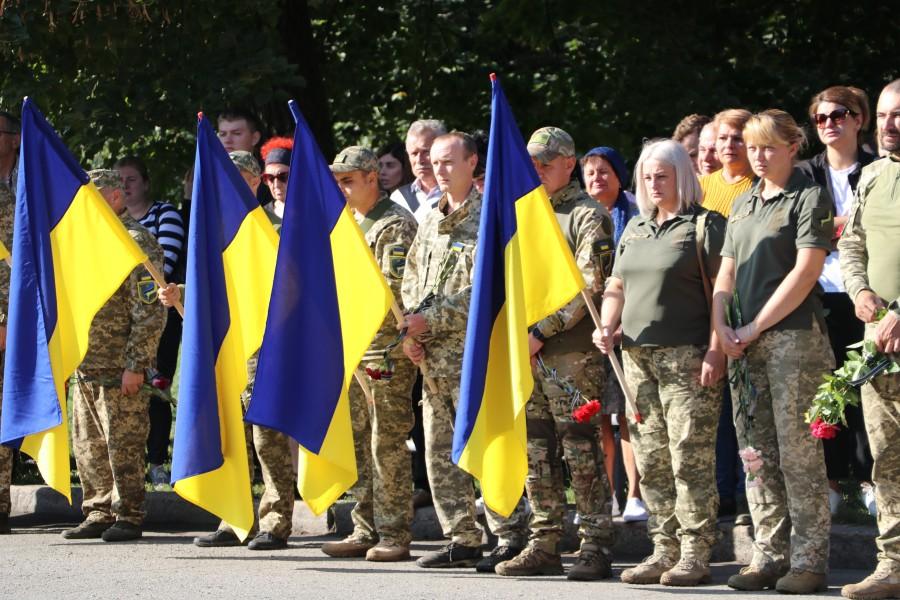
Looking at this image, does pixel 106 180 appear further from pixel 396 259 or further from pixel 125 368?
pixel 396 259

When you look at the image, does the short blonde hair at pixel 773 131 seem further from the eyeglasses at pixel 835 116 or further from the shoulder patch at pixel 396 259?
the shoulder patch at pixel 396 259

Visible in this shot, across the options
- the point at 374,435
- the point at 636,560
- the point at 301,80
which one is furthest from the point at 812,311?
the point at 301,80

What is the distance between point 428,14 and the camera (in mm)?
14000

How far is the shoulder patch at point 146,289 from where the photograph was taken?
31.0 ft

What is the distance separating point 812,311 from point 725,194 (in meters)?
1.51

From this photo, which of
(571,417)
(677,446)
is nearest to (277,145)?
(571,417)

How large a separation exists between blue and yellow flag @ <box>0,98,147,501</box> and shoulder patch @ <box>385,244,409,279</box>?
1.33m

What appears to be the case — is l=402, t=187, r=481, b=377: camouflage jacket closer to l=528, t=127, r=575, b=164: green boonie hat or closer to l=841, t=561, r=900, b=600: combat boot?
l=528, t=127, r=575, b=164: green boonie hat

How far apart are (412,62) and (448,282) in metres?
6.29

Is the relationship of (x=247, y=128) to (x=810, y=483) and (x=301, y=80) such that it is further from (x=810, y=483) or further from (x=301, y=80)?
(x=810, y=483)

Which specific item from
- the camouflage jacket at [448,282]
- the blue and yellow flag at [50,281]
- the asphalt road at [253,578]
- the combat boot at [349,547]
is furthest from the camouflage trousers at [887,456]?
the blue and yellow flag at [50,281]

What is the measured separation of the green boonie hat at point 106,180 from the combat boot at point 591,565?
3661 mm

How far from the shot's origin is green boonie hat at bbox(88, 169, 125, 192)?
9562 mm

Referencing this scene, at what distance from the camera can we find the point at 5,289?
10078 millimetres
